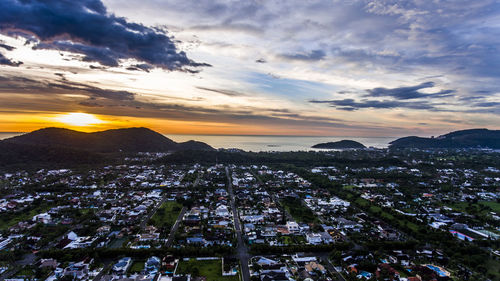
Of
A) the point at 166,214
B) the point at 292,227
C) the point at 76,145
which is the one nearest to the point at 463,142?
the point at 292,227

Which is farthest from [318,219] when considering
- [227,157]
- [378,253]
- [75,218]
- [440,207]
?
[227,157]

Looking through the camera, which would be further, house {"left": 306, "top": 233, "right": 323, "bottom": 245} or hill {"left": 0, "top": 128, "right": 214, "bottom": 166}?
hill {"left": 0, "top": 128, "right": 214, "bottom": 166}

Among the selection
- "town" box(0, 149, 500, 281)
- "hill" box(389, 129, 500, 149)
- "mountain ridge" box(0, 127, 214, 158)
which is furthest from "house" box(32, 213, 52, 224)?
"hill" box(389, 129, 500, 149)

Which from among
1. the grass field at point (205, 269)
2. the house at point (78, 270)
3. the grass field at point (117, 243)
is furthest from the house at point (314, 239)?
the house at point (78, 270)

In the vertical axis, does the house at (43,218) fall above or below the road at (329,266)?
below

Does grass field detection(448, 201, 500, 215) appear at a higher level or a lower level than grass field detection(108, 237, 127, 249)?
higher

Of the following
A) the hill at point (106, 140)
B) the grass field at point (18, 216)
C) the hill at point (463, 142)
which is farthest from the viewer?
the hill at point (463, 142)

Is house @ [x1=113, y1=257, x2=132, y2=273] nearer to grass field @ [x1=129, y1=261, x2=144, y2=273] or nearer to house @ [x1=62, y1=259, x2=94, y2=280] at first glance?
grass field @ [x1=129, y1=261, x2=144, y2=273]

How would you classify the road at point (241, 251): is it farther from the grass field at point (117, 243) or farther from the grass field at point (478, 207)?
the grass field at point (478, 207)
